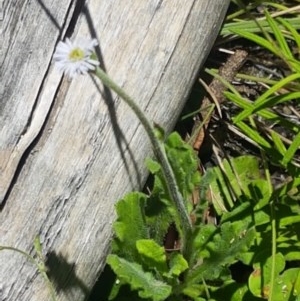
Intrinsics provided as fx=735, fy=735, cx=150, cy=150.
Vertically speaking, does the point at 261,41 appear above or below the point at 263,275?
above

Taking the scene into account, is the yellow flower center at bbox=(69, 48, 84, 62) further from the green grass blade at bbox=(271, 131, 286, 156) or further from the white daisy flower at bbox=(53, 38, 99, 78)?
the green grass blade at bbox=(271, 131, 286, 156)

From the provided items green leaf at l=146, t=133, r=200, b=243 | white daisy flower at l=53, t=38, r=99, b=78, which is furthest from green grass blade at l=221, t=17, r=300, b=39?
white daisy flower at l=53, t=38, r=99, b=78

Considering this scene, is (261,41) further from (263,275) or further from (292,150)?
(263,275)

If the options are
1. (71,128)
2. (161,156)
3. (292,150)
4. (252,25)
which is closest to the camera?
(161,156)

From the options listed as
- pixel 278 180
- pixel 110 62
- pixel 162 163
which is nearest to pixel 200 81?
pixel 278 180

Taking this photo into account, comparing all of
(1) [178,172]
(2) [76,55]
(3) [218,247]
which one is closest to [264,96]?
(1) [178,172]

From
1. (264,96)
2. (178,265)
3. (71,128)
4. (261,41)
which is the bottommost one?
(178,265)
